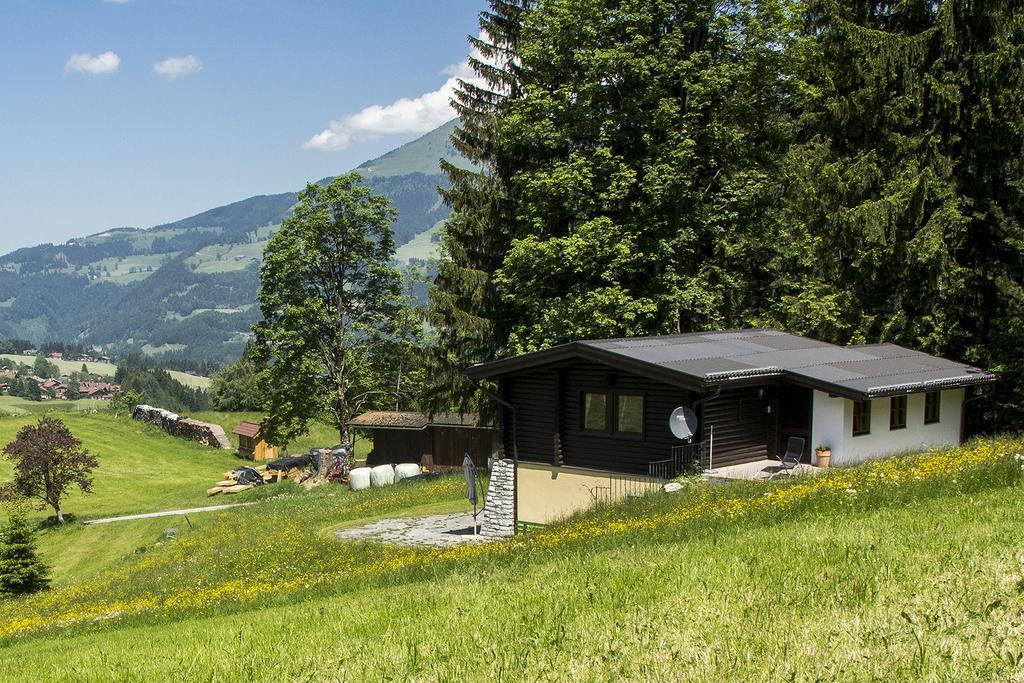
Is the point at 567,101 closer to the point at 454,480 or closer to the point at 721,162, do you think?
the point at 721,162

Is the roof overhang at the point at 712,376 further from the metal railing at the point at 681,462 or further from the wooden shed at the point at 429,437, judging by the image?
the wooden shed at the point at 429,437

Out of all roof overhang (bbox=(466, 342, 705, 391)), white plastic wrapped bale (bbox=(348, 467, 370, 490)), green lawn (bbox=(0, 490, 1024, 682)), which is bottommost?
white plastic wrapped bale (bbox=(348, 467, 370, 490))

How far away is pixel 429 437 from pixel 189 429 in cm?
3726

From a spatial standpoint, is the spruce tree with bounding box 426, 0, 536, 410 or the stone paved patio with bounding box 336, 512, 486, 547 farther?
the spruce tree with bounding box 426, 0, 536, 410

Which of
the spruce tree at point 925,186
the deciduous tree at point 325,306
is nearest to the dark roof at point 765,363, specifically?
the spruce tree at point 925,186

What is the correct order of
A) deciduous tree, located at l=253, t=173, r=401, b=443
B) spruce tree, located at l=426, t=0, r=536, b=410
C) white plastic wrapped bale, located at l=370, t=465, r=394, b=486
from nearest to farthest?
spruce tree, located at l=426, t=0, r=536, b=410
white plastic wrapped bale, located at l=370, t=465, r=394, b=486
deciduous tree, located at l=253, t=173, r=401, b=443

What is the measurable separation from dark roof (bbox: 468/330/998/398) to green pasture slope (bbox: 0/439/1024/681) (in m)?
5.34

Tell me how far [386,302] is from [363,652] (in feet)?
138

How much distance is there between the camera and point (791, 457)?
23531mm

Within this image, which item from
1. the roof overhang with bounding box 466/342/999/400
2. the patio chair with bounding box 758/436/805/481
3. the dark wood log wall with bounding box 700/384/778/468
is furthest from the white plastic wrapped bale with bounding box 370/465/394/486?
the patio chair with bounding box 758/436/805/481

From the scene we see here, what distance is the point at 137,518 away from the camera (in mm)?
42594

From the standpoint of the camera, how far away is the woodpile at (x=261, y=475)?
50344 millimetres

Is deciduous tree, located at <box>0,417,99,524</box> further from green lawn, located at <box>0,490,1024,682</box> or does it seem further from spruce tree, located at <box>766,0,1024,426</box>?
spruce tree, located at <box>766,0,1024,426</box>

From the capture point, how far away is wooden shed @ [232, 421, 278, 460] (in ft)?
231
